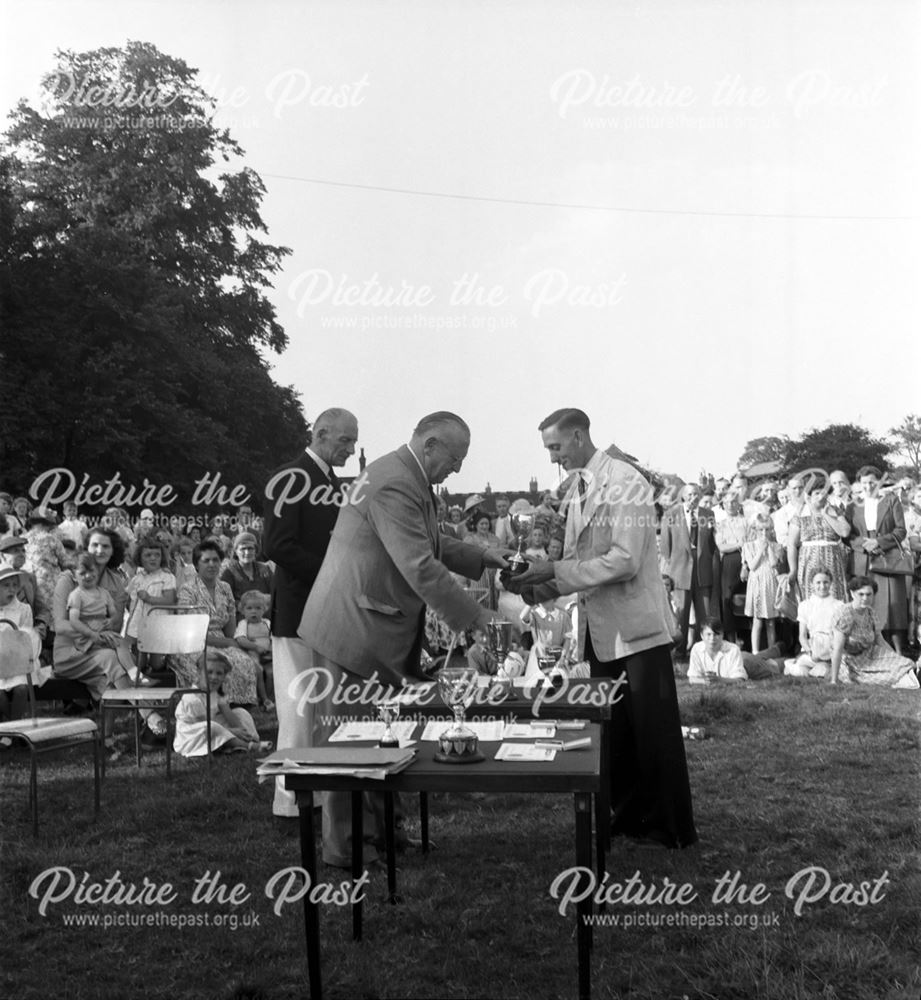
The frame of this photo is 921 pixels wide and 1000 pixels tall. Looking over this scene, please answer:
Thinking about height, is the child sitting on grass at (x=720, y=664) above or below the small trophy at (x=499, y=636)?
below

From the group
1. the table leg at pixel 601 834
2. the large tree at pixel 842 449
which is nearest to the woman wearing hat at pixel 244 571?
the table leg at pixel 601 834

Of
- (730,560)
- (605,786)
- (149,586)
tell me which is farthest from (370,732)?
(730,560)

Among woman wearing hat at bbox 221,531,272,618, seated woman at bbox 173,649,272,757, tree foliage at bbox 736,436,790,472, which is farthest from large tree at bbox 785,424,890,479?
seated woman at bbox 173,649,272,757

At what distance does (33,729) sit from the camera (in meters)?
5.92

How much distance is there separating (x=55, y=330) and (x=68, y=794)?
56.1 ft

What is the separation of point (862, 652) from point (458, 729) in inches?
311

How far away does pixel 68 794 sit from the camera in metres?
6.55

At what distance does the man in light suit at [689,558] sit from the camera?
11.8 meters

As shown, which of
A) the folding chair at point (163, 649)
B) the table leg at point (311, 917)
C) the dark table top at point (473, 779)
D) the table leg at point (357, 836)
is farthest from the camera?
the folding chair at point (163, 649)

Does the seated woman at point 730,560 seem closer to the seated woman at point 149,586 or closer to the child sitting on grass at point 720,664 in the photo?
the child sitting on grass at point 720,664

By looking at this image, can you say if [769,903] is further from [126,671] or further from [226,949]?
[126,671]

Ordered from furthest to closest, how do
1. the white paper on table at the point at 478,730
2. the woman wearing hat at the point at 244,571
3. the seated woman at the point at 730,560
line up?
1. the seated woman at the point at 730,560
2. the woman wearing hat at the point at 244,571
3. the white paper on table at the point at 478,730

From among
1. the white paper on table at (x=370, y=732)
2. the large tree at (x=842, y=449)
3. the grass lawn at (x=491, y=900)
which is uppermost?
the large tree at (x=842, y=449)

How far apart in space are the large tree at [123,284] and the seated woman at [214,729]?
14.1m
